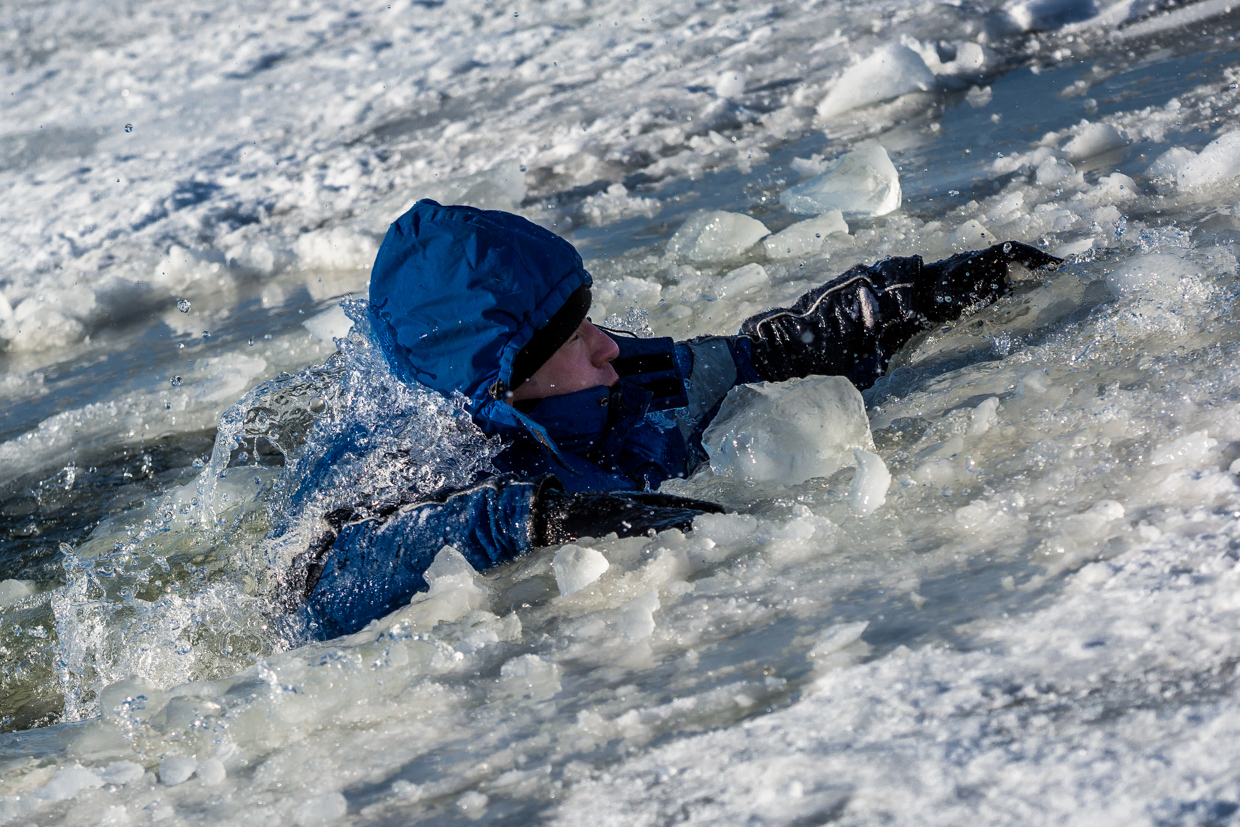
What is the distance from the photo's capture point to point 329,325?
4.48m

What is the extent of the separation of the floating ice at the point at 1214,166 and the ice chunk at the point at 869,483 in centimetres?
→ 209

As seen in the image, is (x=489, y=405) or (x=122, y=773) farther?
(x=489, y=405)

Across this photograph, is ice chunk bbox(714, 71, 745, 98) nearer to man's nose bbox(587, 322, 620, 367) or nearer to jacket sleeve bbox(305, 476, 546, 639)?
man's nose bbox(587, 322, 620, 367)

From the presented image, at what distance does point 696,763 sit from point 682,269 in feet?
9.91

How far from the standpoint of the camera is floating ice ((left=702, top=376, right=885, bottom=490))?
8.16ft

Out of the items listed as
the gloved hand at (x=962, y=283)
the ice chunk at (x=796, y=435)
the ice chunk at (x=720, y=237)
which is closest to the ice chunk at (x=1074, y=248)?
the gloved hand at (x=962, y=283)

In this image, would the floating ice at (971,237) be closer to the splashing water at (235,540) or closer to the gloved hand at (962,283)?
the gloved hand at (962,283)

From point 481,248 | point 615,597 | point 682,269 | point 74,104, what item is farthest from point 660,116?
point 74,104

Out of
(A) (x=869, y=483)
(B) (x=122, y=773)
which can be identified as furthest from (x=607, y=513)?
(B) (x=122, y=773)

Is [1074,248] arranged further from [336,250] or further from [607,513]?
[336,250]

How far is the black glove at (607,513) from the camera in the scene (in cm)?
224

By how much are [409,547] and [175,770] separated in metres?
0.69

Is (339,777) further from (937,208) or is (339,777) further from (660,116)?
(660,116)

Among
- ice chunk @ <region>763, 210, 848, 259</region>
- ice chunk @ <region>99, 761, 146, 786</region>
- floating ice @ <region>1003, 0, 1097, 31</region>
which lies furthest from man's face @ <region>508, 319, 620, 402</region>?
floating ice @ <region>1003, 0, 1097, 31</region>
